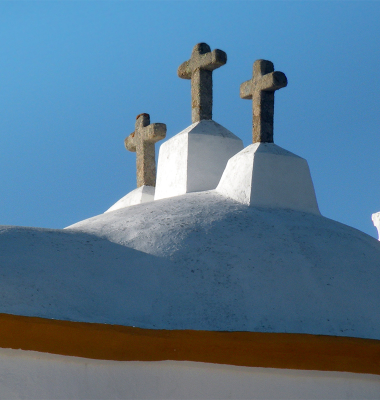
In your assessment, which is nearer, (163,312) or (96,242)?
(163,312)

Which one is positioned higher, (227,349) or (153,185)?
(153,185)

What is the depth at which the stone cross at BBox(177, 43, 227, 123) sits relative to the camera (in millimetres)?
6852

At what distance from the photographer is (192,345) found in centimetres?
400

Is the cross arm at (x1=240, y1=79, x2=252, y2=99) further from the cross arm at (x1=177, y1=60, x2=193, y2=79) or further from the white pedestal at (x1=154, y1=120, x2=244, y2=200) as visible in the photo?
the cross arm at (x1=177, y1=60, x2=193, y2=79)

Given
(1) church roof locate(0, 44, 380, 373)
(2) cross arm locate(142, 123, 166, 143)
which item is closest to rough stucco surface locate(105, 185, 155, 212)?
(2) cross arm locate(142, 123, 166, 143)

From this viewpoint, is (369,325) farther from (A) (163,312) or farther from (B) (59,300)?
(B) (59,300)

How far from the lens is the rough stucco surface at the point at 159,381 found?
3.76 metres

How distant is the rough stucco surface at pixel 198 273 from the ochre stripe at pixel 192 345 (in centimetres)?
15

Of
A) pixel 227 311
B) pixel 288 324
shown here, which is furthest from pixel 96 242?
pixel 288 324

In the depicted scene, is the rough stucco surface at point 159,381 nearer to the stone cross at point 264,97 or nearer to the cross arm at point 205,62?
the stone cross at point 264,97

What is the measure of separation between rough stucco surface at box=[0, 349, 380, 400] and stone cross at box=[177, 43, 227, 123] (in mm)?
3533

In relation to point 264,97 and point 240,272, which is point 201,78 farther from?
point 240,272

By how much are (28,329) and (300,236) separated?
8.01ft

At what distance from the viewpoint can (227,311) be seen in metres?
4.37
